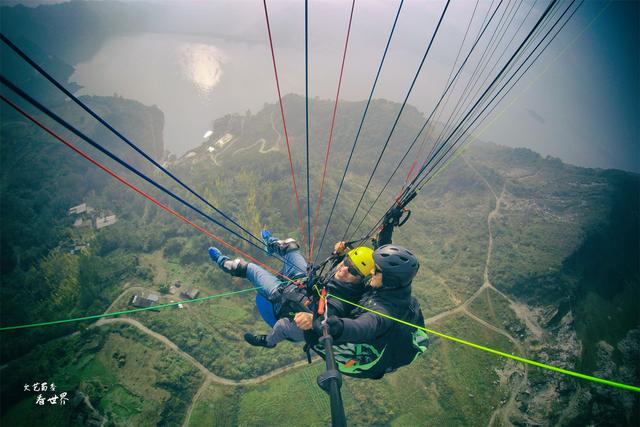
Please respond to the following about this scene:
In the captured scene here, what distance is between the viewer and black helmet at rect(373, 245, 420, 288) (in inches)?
202

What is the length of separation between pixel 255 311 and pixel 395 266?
26.3 meters

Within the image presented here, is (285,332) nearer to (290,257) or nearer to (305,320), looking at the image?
(290,257)

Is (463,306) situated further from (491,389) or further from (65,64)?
(65,64)

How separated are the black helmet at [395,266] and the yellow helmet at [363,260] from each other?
277 millimetres

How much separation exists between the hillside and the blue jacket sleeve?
71.6 ft

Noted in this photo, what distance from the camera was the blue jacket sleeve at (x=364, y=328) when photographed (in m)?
4.02

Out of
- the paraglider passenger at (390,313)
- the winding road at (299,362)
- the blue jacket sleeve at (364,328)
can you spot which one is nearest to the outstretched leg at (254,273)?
the paraglider passenger at (390,313)

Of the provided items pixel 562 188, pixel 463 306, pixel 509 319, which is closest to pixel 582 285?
pixel 509 319

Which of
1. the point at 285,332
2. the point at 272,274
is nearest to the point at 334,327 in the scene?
the point at 285,332

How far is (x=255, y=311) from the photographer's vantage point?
28375 millimetres

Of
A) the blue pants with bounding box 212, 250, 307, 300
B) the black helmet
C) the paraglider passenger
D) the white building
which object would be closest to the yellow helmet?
the paraglider passenger

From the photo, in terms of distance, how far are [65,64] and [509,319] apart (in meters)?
124

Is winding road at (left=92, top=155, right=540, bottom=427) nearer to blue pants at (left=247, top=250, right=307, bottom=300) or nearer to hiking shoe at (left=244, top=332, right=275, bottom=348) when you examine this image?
hiking shoe at (left=244, top=332, right=275, bottom=348)

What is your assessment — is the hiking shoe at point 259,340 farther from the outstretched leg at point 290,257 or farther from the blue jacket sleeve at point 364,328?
the blue jacket sleeve at point 364,328
